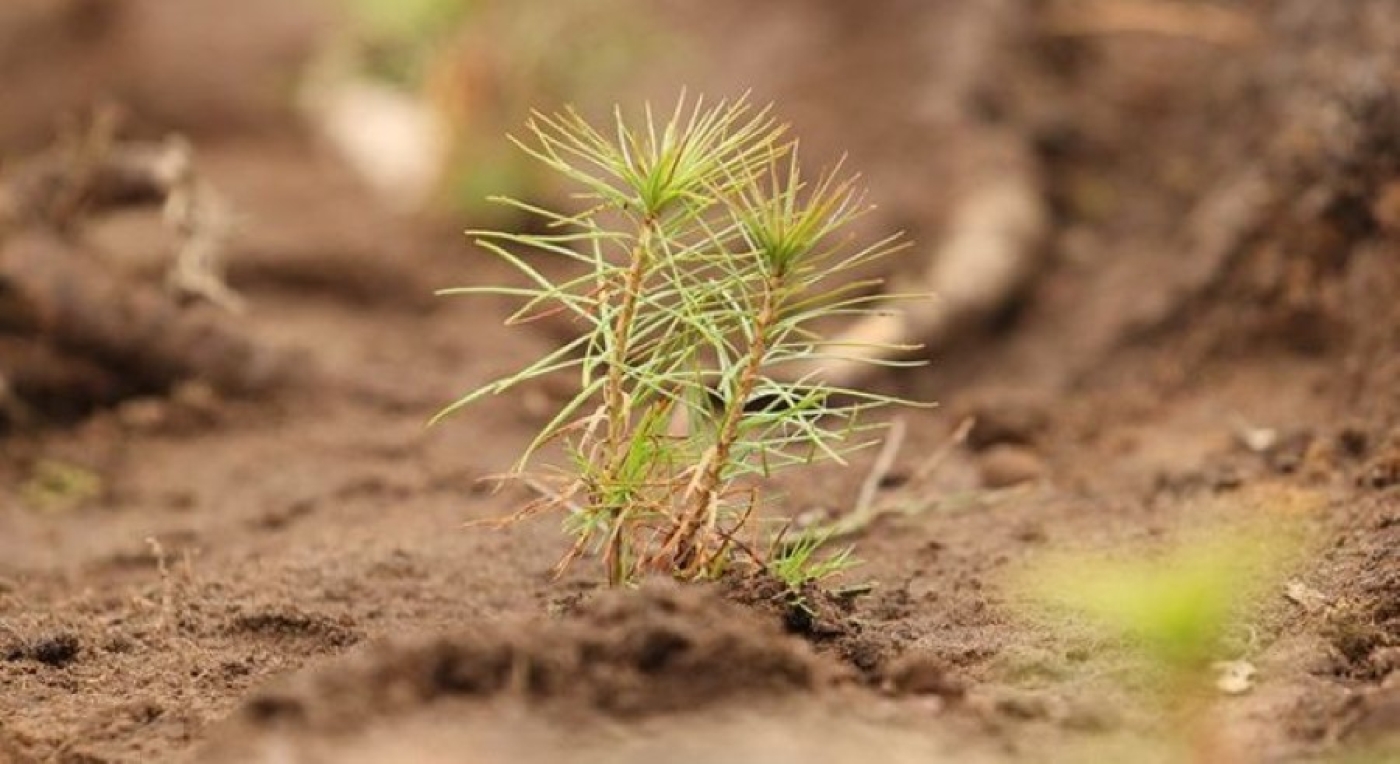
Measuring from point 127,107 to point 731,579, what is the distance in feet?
11.7

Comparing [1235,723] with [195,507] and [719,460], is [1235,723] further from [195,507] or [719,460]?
[195,507]

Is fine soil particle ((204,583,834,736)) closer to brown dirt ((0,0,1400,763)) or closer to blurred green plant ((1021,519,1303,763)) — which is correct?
brown dirt ((0,0,1400,763))

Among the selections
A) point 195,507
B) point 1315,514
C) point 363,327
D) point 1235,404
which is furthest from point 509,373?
point 1315,514

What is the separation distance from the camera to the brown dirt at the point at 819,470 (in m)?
1.65

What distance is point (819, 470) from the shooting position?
3.04m

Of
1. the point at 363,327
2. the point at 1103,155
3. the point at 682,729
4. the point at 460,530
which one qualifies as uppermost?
the point at 1103,155

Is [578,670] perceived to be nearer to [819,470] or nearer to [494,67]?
[819,470]

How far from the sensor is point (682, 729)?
62.2 inches

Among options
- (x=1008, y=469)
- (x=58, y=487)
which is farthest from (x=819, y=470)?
(x=58, y=487)

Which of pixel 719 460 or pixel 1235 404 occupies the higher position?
pixel 1235 404

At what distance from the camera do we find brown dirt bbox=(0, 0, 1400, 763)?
1653 mm

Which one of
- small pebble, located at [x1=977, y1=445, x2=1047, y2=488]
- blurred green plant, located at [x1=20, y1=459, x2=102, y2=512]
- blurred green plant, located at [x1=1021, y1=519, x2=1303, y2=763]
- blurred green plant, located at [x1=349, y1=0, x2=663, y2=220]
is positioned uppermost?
blurred green plant, located at [x1=349, y1=0, x2=663, y2=220]

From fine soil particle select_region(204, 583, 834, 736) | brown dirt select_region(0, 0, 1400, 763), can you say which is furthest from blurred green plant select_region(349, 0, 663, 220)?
fine soil particle select_region(204, 583, 834, 736)

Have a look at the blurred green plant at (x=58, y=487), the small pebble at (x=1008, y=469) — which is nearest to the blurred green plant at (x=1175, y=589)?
the small pebble at (x=1008, y=469)
